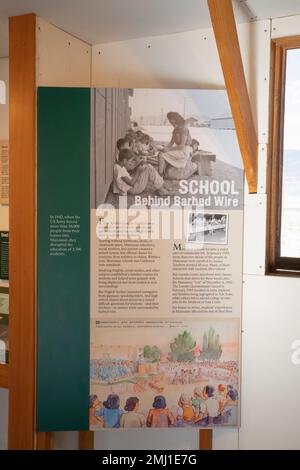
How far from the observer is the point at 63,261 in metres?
2.04

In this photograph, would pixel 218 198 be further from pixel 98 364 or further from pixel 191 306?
pixel 98 364

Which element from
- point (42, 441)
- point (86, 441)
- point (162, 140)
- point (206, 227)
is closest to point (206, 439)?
point (86, 441)

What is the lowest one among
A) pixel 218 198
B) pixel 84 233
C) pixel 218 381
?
pixel 218 381

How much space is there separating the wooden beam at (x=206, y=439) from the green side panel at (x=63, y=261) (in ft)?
2.06

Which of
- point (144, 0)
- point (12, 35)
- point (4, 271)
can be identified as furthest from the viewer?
point (4, 271)

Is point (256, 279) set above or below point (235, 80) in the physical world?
below

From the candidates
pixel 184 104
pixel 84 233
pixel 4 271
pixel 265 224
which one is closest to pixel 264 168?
pixel 265 224

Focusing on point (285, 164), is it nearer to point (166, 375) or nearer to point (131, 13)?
point (131, 13)

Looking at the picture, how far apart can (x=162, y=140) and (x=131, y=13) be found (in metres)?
0.61

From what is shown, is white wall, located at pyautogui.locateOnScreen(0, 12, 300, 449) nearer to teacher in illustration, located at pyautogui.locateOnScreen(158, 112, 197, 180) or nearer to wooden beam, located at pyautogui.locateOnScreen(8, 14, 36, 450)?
wooden beam, located at pyautogui.locateOnScreen(8, 14, 36, 450)

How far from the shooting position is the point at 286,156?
2.10 m

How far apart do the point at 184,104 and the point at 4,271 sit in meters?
1.47

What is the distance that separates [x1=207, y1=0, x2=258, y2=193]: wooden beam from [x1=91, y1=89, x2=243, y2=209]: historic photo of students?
8 cm
